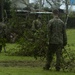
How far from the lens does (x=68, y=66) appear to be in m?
14.4

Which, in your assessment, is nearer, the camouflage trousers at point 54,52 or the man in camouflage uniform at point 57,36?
the man in camouflage uniform at point 57,36

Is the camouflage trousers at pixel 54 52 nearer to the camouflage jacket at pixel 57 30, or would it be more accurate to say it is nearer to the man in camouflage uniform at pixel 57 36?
the man in camouflage uniform at pixel 57 36

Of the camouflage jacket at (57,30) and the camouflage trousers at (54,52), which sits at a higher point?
the camouflage jacket at (57,30)

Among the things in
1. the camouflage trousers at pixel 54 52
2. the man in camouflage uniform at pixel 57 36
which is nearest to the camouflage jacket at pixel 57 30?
the man in camouflage uniform at pixel 57 36

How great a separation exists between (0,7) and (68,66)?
39.4m

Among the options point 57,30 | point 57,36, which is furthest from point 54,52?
point 57,30

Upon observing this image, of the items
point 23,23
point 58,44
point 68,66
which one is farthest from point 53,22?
point 23,23

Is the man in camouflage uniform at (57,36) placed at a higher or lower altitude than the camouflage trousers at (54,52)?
higher

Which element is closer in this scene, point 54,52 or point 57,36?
point 57,36

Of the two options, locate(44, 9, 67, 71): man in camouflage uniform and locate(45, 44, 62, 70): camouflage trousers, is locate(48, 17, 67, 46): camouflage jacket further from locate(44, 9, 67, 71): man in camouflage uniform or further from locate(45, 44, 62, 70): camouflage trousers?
locate(45, 44, 62, 70): camouflage trousers

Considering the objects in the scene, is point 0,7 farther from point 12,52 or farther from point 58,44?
point 58,44

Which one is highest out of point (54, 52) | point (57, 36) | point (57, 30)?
point (57, 30)

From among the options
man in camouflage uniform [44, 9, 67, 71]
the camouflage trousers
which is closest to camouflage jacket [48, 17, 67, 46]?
man in camouflage uniform [44, 9, 67, 71]

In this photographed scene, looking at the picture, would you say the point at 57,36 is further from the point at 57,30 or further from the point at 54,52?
the point at 54,52
